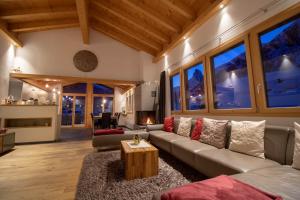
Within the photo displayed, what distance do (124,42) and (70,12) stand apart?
91.7 inches

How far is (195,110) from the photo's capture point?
4039mm

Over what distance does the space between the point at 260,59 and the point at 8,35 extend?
6.79 m

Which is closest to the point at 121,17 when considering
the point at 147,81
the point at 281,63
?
the point at 147,81

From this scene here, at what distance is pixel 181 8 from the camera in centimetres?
376

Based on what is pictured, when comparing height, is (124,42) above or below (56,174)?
above

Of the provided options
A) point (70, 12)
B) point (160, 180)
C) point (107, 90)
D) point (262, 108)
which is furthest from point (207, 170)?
point (107, 90)

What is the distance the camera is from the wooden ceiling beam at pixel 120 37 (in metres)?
6.34

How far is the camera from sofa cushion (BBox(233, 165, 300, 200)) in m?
1.06

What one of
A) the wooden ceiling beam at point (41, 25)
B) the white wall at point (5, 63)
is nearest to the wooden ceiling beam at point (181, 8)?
the wooden ceiling beam at point (41, 25)

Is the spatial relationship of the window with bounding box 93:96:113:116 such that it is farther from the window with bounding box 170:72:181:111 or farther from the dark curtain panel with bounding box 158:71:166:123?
the window with bounding box 170:72:181:111

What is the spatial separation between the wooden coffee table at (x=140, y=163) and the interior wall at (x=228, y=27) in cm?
181

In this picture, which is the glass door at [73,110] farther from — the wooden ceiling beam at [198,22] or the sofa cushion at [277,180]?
the sofa cushion at [277,180]

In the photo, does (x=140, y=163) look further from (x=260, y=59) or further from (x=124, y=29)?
(x=124, y=29)

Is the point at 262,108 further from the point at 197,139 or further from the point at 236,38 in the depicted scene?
the point at 236,38
